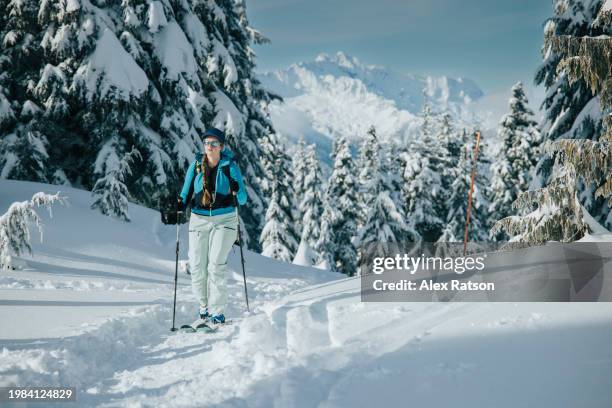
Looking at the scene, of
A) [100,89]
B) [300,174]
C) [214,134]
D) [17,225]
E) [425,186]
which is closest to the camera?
[214,134]

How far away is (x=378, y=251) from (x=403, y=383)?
23434mm

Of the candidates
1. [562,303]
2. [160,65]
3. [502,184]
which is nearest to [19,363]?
[562,303]

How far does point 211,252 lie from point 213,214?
1.77 feet

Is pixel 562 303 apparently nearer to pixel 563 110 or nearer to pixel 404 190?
pixel 563 110

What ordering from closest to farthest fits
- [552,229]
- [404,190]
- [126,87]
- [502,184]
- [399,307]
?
[399,307], [552,229], [126,87], [502,184], [404,190]

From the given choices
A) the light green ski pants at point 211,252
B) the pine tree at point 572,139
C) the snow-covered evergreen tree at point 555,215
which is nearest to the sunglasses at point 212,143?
the light green ski pants at point 211,252

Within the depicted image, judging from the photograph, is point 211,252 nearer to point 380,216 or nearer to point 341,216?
point 380,216

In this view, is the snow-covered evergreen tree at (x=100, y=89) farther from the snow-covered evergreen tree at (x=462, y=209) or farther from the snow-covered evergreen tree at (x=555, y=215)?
the snow-covered evergreen tree at (x=462, y=209)

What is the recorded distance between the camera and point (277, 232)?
29.6 meters

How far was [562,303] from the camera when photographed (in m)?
4.85

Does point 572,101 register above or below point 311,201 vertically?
above

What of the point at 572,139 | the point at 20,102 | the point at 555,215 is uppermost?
the point at 20,102

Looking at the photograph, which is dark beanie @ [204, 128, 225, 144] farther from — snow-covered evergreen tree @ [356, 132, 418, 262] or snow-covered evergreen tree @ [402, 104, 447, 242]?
snow-covered evergreen tree @ [402, 104, 447, 242]

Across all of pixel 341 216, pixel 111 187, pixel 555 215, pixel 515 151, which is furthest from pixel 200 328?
pixel 515 151
